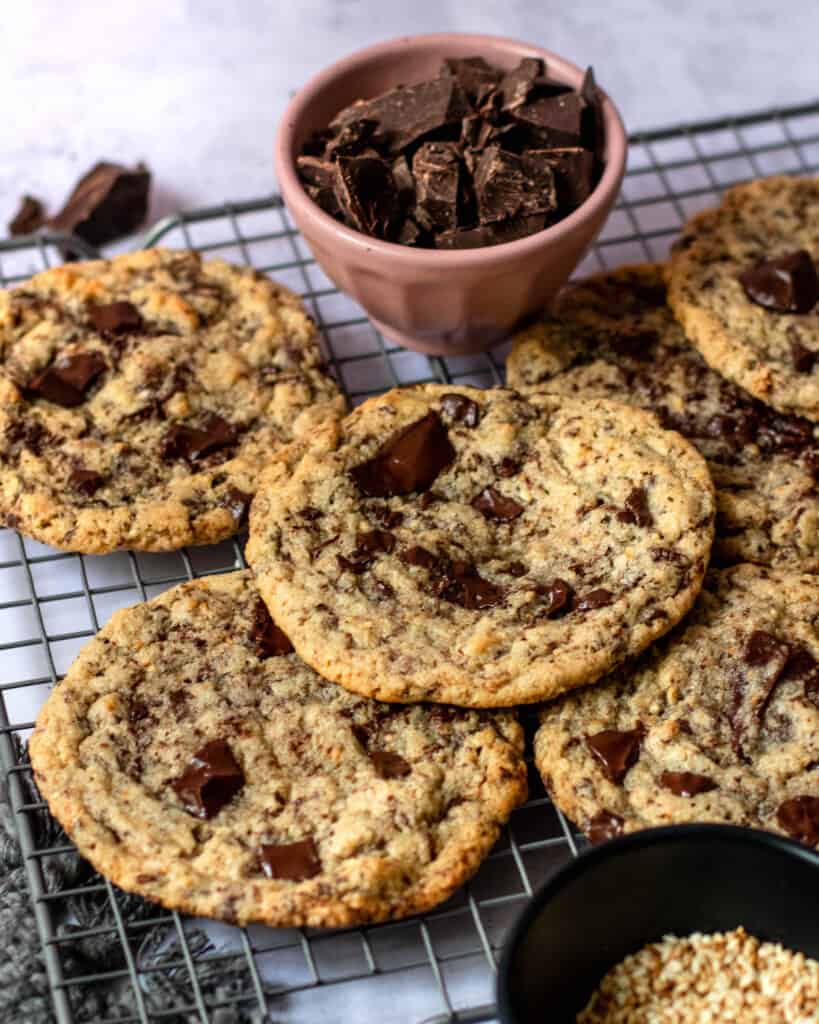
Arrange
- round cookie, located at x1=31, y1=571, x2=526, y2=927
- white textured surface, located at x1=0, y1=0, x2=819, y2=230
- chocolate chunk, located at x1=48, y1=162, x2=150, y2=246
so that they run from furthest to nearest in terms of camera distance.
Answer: white textured surface, located at x1=0, y1=0, x2=819, y2=230 → chocolate chunk, located at x1=48, y1=162, x2=150, y2=246 → round cookie, located at x1=31, y1=571, x2=526, y2=927

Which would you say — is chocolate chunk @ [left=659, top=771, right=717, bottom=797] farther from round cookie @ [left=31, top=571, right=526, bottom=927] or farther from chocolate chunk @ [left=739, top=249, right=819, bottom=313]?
chocolate chunk @ [left=739, top=249, right=819, bottom=313]

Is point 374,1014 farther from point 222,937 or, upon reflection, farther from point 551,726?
point 551,726

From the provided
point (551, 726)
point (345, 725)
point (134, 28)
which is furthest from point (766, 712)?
point (134, 28)

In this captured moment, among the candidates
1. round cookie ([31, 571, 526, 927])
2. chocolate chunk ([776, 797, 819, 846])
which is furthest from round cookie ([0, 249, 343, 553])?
chocolate chunk ([776, 797, 819, 846])

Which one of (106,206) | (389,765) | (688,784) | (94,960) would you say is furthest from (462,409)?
(106,206)

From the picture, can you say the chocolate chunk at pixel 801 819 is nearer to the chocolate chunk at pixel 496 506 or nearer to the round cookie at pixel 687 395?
the round cookie at pixel 687 395

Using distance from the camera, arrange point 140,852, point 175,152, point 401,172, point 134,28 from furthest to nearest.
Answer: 1. point 134,28
2. point 175,152
3. point 401,172
4. point 140,852

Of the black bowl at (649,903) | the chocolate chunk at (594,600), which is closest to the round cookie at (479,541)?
the chocolate chunk at (594,600)
